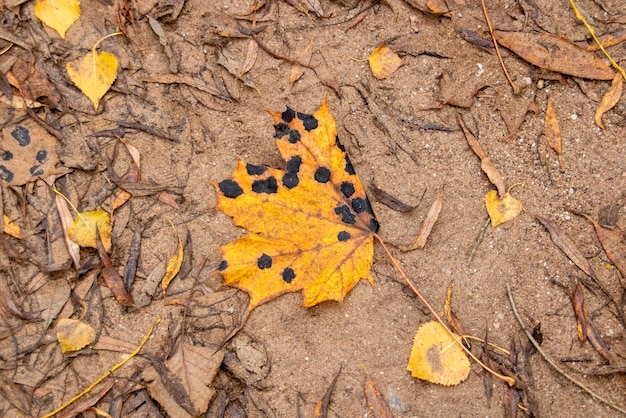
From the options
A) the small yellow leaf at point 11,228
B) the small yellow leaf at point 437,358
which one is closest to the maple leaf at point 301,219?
the small yellow leaf at point 437,358

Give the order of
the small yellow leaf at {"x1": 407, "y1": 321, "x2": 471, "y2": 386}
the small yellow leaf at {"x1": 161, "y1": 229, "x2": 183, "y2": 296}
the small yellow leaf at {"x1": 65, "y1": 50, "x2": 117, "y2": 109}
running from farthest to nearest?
the small yellow leaf at {"x1": 65, "y1": 50, "x2": 117, "y2": 109}
the small yellow leaf at {"x1": 161, "y1": 229, "x2": 183, "y2": 296}
the small yellow leaf at {"x1": 407, "y1": 321, "x2": 471, "y2": 386}

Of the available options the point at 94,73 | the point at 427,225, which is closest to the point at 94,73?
the point at 94,73

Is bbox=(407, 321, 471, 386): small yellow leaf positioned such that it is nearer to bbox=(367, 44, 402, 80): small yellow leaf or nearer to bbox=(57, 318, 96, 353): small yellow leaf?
bbox=(367, 44, 402, 80): small yellow leaf

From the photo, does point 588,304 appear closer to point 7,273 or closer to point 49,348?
point 49,348

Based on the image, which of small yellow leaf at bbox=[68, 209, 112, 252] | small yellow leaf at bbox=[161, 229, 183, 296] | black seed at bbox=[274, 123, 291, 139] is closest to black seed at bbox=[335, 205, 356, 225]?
black seed at bbox=[274, 123, 291, 139]

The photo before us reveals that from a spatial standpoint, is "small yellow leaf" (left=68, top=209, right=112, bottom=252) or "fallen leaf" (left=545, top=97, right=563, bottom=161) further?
"fallen leaf" (left=545, top=97, right=563, bottom=161)

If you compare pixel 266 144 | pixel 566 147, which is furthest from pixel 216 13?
pixel 566 147

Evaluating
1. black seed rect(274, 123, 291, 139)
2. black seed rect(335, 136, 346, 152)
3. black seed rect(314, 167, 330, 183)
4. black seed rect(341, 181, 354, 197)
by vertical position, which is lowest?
black seed rect(341, 181, 354, 197)
